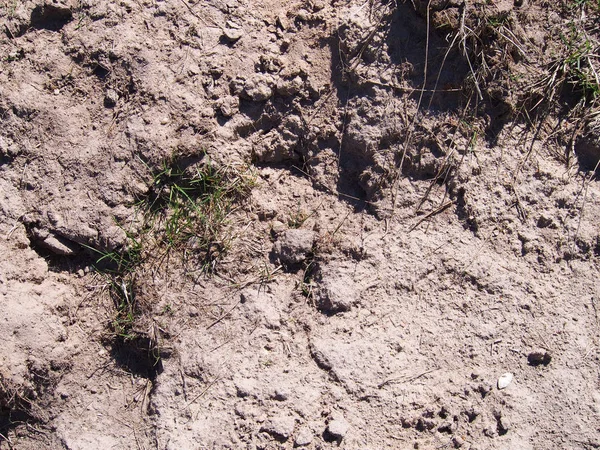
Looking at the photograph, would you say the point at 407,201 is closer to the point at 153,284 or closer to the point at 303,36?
the point at 303,36

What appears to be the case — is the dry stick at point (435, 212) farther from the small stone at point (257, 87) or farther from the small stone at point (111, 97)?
the small stone at point (111, 97)

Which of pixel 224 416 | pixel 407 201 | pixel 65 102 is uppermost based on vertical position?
pixel 65 102

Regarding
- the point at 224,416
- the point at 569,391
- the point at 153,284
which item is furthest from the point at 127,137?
the point at 569,391

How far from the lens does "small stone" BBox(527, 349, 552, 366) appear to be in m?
2.55

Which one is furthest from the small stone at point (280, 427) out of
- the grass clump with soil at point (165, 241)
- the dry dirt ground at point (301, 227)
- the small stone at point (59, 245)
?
the small stone at point (59, 245)

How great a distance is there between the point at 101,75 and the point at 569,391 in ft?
8.44

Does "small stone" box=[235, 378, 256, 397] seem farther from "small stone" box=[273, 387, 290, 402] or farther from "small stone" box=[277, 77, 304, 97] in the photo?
"small stone" box=[277, 77, 304, 97]

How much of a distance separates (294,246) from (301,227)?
120 mm

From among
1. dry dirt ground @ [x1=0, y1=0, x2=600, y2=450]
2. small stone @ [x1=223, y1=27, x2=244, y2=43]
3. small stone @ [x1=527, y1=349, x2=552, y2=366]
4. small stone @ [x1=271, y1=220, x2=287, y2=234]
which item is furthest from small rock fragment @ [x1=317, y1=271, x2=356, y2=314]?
small stone @ [x1=223, y1=27, x2=244, y2=43]

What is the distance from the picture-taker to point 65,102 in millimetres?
2672

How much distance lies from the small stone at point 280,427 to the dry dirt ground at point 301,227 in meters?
0.01

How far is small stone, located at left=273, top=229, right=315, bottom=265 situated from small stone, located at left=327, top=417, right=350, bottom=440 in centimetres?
72

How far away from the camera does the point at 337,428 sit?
2387mm

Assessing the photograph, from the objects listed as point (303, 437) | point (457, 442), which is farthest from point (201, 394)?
point (457, 442)
